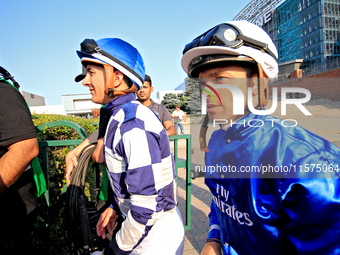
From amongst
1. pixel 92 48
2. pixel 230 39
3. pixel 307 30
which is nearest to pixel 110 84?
pixel 92 48

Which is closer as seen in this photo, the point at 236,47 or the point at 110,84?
the point at 236,47

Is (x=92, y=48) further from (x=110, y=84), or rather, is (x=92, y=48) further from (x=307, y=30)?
(x=307, y=30)

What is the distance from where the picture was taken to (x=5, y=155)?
1.49 metres

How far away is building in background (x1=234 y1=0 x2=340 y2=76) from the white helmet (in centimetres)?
3810

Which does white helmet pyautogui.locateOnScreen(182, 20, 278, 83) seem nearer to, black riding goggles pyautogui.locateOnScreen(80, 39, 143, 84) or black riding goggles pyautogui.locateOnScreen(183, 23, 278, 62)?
black riding goggles pyautogui.locateOnScreen(183, 23, 278, 62)

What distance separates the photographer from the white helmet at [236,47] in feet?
3.35

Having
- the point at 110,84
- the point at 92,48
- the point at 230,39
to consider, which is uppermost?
the point at 92,48

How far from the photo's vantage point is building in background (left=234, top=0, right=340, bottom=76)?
34906 mm

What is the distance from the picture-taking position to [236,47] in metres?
1.02

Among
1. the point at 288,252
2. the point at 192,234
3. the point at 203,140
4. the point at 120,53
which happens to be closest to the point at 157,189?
the point at 203,140

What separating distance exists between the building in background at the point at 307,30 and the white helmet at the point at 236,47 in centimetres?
3810

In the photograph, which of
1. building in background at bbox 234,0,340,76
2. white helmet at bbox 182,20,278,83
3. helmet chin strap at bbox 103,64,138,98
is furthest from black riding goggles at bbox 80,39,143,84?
building in background at bbox 234,0,340,76

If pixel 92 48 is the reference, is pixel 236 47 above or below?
below

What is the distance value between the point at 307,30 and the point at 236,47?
1975 inches
